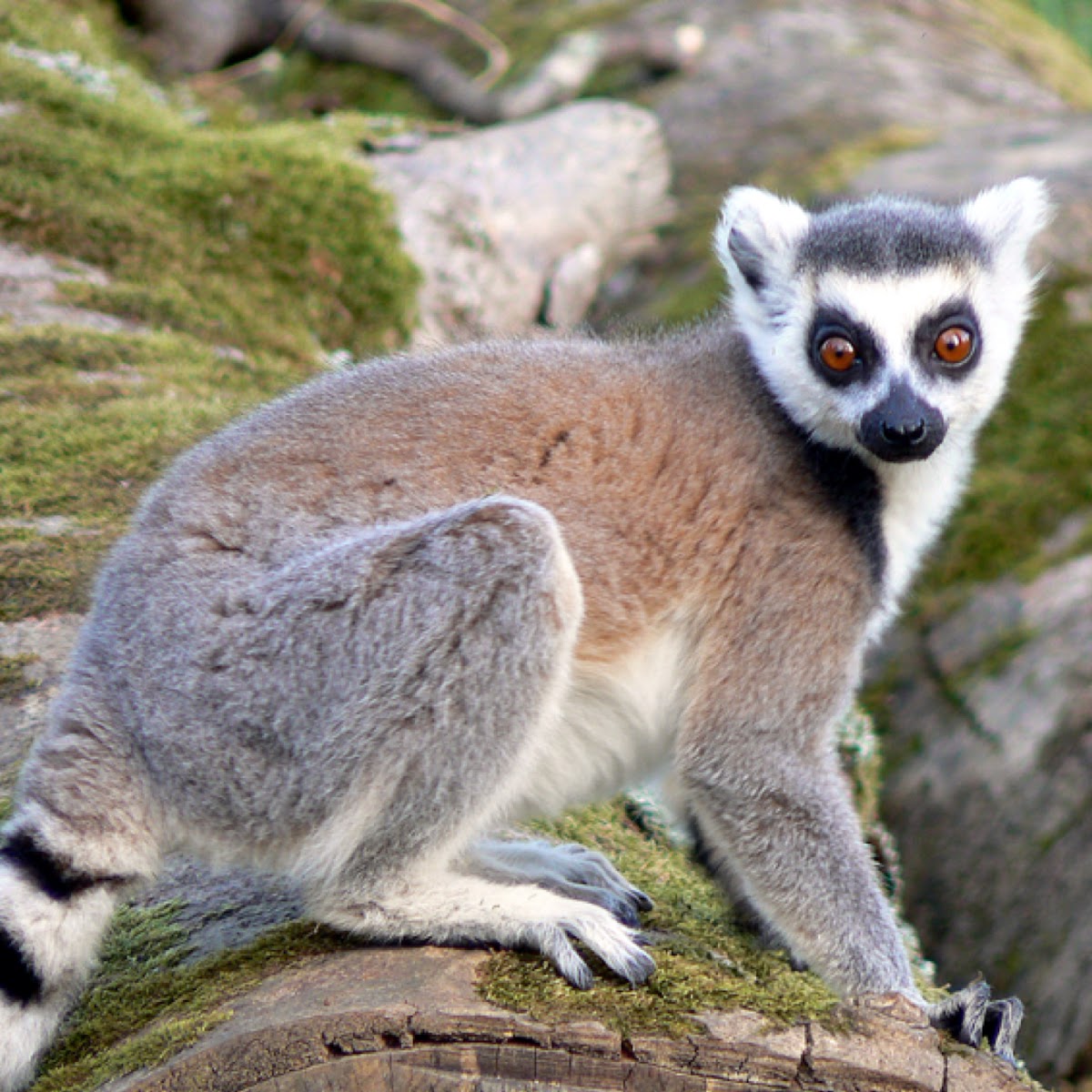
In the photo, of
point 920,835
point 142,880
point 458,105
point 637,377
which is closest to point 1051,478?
point 920,835

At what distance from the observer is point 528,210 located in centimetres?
939

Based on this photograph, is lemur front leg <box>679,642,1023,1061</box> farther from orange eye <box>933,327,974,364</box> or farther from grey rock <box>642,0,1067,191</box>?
grey rock <box>642,0,1067,191</box>

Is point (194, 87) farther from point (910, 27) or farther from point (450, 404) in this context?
point (450, 404)

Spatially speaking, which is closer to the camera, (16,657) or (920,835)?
(16,657)

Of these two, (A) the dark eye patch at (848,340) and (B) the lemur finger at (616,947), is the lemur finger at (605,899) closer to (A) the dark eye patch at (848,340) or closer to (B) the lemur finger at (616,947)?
(B) the lemur finger at (616,947)

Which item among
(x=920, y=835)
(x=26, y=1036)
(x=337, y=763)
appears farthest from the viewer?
(x=920, y=835)

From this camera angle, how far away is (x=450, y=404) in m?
4.21

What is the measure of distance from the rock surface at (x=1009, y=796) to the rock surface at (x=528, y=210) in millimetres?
3389

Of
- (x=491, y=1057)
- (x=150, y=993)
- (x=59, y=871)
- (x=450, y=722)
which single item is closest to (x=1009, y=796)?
(x=450, y=722)

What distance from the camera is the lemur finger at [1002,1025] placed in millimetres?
3305

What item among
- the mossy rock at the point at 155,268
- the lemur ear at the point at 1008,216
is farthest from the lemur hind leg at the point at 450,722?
the mossy rock at the point at 155,268

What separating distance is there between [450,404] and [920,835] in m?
3.63

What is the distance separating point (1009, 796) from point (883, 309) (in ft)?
9.09

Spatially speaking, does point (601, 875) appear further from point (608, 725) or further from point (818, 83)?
point (818, 83)
